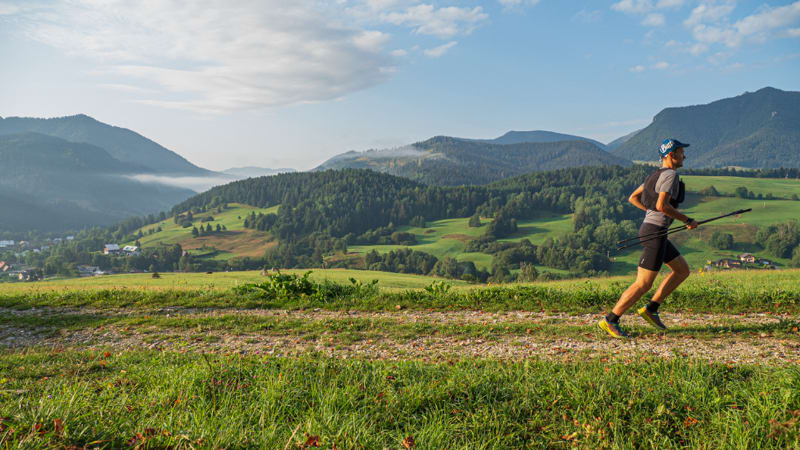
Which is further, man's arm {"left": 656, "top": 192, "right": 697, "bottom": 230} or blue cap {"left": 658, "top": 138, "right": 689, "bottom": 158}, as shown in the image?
blue cap {"left": 658, "top": 138, "right": 689, "bottom": 158}

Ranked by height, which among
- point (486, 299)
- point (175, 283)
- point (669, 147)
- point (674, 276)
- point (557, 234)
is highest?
point (669, 147)

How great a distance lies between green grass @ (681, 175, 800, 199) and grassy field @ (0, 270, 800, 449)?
175374 millimetres

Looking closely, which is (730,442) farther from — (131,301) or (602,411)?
(131,301)

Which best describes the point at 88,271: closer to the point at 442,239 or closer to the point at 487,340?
the point at 442,239

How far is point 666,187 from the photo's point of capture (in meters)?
7.21

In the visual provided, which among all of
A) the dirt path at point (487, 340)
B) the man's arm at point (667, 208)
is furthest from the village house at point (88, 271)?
the man's arm at point (667, 208)

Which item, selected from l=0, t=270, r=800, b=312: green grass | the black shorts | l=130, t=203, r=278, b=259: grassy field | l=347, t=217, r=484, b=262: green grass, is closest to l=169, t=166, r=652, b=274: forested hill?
l=347, t=217, r=484, b=262: green grass

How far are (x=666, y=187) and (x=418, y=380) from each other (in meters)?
5.65

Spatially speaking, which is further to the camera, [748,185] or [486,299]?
[748,185]

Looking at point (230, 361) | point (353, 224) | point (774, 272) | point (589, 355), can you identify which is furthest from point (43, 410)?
point (353, 224)

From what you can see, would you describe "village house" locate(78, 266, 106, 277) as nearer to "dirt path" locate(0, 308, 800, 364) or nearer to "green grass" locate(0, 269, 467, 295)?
"green grass" locate(0, 269, 467, 295)

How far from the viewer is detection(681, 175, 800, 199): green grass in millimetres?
153250

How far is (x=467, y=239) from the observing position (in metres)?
141

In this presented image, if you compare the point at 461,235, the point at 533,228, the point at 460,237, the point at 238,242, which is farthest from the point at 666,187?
the point at 238,242
